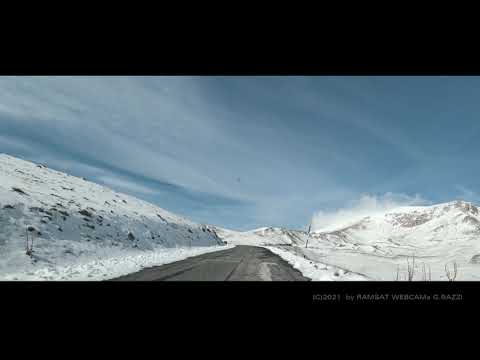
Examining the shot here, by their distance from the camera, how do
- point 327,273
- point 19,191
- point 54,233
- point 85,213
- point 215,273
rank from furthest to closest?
1. point 85,213
2. point 19,191
3. point 54,233
4. point 327,273
5. point 215,273

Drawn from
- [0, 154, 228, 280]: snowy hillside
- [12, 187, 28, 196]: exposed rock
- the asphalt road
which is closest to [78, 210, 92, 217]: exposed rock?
[0, 154, 228, 280]: snowy hillside

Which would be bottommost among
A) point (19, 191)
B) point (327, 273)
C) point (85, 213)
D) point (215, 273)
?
point (215, 273)

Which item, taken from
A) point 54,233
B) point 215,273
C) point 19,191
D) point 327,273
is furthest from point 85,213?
point 327,273

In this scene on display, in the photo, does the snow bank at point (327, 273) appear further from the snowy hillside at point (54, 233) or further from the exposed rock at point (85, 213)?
the exposed rock at point (85, 213)

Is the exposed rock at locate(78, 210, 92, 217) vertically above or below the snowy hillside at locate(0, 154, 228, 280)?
above

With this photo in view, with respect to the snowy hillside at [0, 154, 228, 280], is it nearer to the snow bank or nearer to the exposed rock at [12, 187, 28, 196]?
the exposed rock at [12, 187, 28, 196]

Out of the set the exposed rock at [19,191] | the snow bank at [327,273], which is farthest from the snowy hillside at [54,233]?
the snow bank at [327,273]

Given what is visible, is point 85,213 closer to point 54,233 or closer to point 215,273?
point 54,233

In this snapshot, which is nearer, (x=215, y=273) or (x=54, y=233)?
(x=215, y=273)
